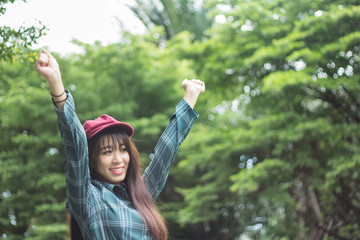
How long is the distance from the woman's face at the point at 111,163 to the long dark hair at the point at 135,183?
0.05ft

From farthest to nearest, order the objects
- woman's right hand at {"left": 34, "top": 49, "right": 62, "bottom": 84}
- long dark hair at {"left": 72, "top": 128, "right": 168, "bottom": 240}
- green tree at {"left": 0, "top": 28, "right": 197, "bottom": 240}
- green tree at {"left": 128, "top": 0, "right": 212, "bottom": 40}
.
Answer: green tree at {"left": 128, "top": 0, "right": 212, "bottom": 40} < green tree at {"left": 0, "top": 28, "right": 197, "bottom": 240} < long dark hair at {"left": 72, "top": 128, "right": 168, "bottom": 240} < woman's right hand at {"left": 34, "top": 49, "right": 62, "bottom": 84}

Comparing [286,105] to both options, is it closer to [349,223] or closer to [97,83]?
[349,223]

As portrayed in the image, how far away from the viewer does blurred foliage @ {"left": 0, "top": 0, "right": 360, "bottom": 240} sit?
6.69 metres

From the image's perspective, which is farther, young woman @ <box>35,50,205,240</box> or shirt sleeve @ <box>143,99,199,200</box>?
shirt sleeve @ <box>143,99,199,200</box>

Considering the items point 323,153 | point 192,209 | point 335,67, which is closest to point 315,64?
point 335,67

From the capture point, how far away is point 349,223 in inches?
323

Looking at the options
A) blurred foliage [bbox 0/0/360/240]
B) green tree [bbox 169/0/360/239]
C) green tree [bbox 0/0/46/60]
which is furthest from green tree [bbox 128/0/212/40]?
green tree [bbox 0/0/46/60]

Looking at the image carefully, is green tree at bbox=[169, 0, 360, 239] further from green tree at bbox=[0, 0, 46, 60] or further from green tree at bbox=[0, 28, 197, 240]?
green tree at bbox=[0, 0, 46, 60]

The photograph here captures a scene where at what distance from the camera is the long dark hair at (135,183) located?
1.66m

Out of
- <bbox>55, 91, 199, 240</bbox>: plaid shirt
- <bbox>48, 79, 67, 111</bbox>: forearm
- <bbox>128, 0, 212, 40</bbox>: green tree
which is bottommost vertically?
<bbox>55, 91, 199, 240</bbox>: plaid shirt

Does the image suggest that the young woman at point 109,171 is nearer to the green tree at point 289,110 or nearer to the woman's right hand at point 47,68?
the woman's right hand at point 47,68

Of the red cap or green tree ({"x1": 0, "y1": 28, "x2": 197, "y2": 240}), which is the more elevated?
green tree ({"x1": 0, "y1": 28, "x2": 197, "y2": 240})

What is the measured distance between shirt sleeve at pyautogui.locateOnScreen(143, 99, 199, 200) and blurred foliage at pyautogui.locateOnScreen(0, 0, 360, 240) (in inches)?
154

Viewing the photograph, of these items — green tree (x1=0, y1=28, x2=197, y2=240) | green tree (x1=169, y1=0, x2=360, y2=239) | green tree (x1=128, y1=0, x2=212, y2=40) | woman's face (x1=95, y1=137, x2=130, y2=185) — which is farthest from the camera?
green tree (x1=128, y1=0, x2=212, y2=40)
